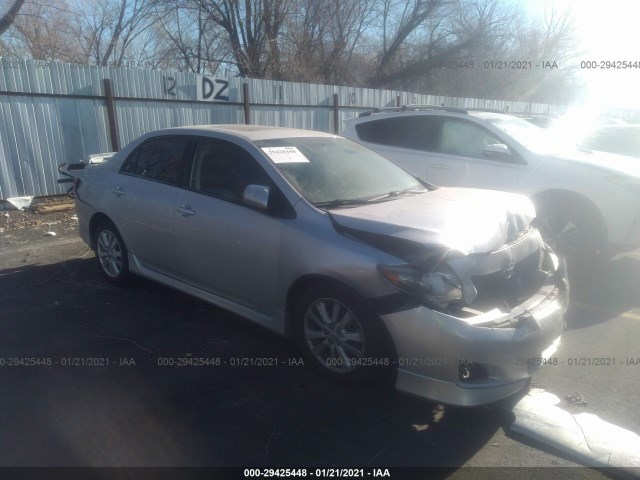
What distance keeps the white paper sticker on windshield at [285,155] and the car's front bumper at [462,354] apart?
5.05ft

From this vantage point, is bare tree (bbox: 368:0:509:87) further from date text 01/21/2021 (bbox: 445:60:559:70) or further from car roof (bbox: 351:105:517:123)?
car roof (bbox: 351:105:517:123)

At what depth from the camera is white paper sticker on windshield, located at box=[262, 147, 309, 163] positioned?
3822 mm

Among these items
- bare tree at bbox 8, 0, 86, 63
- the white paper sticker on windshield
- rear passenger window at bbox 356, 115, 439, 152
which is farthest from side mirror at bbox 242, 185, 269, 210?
bare tree at bbox 8, 0, 86, 63

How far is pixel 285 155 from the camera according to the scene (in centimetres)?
390

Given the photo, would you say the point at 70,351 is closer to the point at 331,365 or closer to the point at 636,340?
the point at 331,365

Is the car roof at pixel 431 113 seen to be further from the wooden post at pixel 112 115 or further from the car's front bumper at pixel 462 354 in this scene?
the wooden post at pixel 112 115

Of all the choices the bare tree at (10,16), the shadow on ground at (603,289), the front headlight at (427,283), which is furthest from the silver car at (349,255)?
the bare tree at (10,16)

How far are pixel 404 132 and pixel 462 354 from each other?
4801 mm

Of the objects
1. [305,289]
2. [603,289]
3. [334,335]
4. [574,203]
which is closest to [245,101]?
[574,203]

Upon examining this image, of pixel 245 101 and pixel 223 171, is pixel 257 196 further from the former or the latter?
pixel 245 101

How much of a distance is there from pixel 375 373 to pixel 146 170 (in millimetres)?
2979

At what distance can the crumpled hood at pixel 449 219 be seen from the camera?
301cm

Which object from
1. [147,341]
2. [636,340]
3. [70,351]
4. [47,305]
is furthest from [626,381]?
[47,305]

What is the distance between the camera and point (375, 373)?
3041mm
